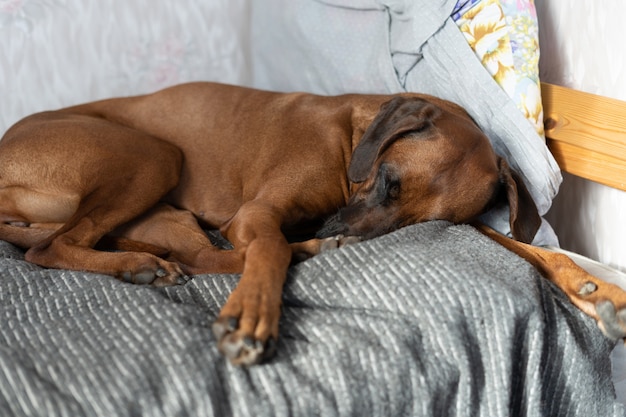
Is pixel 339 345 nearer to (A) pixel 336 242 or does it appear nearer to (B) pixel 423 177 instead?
(A) pixel 336 242

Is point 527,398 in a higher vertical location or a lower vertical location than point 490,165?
lower

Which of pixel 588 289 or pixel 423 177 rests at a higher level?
pixel 423 177

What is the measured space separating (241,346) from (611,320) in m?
1.18

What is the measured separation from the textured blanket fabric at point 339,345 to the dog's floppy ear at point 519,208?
358 mm

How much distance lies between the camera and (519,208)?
266 cm

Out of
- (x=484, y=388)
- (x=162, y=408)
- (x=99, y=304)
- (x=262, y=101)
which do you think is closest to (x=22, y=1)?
(x=262, y=101)

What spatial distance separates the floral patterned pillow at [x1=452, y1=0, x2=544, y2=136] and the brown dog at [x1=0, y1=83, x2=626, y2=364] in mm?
246

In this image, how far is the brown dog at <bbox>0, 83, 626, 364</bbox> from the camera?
2.49 m

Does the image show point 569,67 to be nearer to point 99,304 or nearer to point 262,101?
point 262,101

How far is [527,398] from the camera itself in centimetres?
199

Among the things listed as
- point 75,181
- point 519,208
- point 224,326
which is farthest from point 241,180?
point 224,326

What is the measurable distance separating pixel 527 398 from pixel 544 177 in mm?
1037

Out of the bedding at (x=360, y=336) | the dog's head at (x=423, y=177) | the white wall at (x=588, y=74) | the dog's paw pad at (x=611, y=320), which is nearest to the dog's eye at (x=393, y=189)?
the dog's head at (x=423, y=177)

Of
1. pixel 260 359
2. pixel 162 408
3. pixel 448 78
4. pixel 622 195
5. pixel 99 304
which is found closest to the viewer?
pixel 162 408
